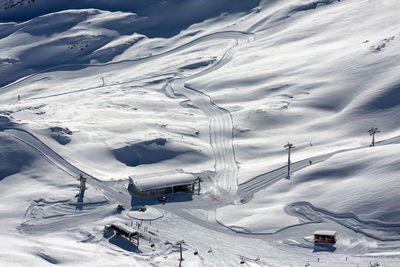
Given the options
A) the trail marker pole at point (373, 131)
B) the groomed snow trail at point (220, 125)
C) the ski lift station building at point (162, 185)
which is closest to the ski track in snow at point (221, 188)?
the groomed snow trail at point (220, 125)

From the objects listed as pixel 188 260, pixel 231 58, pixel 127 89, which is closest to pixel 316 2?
pixel 231 58

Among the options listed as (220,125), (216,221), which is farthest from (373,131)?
(216,221)

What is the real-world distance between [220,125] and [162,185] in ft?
82.6

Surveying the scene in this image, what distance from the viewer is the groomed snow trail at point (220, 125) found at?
76.2 m

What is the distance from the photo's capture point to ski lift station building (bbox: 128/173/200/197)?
70200mm

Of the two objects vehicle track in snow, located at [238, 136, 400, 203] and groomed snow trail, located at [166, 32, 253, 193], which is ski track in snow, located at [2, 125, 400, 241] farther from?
groomed snow trail, located at [166, 32, 253, 193]

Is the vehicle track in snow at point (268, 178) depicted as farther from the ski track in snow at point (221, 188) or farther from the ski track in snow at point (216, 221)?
the ski track in snow at point (216, 221)

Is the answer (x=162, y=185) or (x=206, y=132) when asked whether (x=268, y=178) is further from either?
(x=206, y=132)

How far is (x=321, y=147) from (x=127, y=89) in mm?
49026

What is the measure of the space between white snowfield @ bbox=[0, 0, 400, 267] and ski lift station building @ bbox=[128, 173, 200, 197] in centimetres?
43

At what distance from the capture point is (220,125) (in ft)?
306

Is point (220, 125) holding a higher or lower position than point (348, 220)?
higher

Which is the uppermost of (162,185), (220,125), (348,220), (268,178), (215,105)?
(215,105)

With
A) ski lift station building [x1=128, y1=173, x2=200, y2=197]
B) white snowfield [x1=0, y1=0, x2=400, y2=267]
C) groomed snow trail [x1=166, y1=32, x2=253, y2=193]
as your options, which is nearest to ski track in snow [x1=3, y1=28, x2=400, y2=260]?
groomed snow trail [x1=166, y1=32, x2=253, y2=193]
